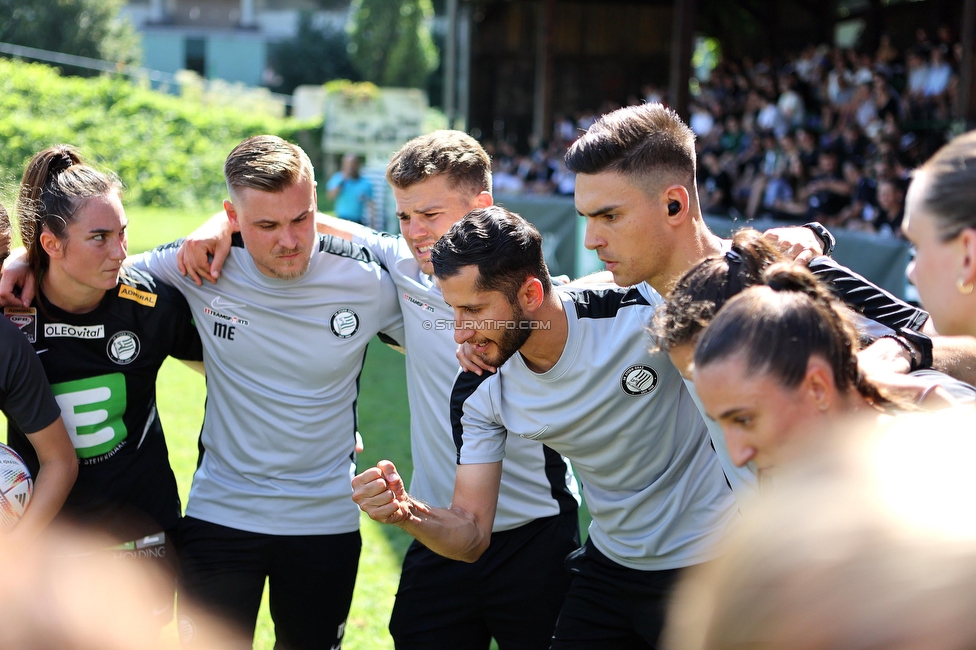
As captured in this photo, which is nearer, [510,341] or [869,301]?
[869,301]

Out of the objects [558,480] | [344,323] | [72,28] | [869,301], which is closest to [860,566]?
[869,301]

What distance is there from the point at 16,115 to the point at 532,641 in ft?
85.8

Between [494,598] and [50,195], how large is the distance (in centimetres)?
220

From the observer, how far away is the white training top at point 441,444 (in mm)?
3336

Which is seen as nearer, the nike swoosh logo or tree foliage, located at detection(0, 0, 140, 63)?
the nike swoosh logo

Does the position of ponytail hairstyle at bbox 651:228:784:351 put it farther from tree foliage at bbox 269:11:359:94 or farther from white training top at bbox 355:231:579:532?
tree foliage at bbox 269:11:359:94

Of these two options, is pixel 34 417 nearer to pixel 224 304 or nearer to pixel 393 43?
pixel 224 304

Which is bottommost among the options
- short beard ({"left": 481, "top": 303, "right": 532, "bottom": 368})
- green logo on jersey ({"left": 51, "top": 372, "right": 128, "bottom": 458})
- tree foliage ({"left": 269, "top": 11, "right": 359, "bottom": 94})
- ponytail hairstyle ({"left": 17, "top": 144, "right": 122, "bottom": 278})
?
green logo on jersey ({"left": 51, "top": 372, "right": 128, "bottom": 458})

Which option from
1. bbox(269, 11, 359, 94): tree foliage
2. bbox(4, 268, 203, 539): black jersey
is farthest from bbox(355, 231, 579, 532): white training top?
bbox(269, 11, 359, 94): tree foliage

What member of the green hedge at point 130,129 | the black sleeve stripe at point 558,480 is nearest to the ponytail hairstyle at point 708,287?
the black sleeve stripe at point 558,480

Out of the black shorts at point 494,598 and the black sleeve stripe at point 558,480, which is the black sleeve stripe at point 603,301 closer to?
the black sleeve stripe at point 558,480

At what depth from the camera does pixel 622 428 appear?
2.88 meters

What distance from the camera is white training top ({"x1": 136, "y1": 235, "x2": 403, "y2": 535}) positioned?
3.45m

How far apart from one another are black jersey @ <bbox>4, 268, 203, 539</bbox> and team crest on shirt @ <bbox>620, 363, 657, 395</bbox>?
181 cm
